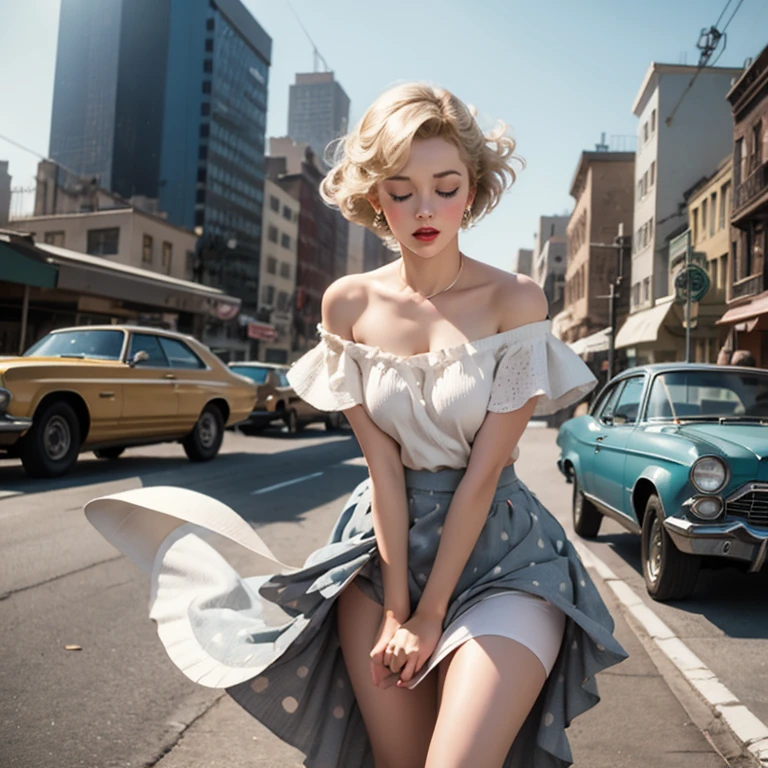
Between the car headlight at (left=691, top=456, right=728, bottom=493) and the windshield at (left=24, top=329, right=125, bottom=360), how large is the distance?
771 centimetres

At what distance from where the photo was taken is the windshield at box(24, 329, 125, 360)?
33.5 ft

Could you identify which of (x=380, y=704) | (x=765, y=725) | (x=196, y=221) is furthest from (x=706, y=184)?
(x=196, y=221)

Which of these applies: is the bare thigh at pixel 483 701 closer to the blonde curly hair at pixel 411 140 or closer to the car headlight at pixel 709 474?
the blonde curly hair at pixel 411 140

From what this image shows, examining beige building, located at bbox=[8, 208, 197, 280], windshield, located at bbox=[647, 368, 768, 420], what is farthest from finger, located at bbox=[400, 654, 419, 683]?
beige building, located at bbox=[8, 208, 197, 280]

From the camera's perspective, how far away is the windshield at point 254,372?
19.2m

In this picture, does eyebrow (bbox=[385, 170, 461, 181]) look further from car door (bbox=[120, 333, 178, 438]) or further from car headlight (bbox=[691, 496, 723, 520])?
car door (bbox=[120, 333, 178, 438])

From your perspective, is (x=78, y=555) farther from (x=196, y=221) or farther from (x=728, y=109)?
(x=196, y=221)

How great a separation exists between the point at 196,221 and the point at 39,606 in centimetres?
6609

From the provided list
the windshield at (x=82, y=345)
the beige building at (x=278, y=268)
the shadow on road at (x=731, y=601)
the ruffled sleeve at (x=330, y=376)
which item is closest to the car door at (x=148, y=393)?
the windshield at (x=82, y=345)

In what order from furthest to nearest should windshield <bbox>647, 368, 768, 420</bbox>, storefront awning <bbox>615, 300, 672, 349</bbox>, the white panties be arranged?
storefront awning <bbox>615, 300, 672, 349</bbox> → windshield <bbox>647, 368, 768, 420</bbox> → the white panties

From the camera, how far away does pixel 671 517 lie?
16.1 ft

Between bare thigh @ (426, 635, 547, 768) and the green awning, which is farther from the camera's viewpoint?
the green awning

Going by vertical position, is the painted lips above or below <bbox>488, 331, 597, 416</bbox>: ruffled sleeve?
above

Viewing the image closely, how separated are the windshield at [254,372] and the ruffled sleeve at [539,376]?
689 inches
